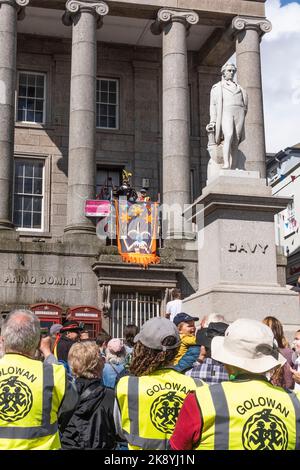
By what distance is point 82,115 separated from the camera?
24.8 m

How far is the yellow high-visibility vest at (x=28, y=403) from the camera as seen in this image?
393 cm

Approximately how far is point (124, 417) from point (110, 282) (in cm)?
1790

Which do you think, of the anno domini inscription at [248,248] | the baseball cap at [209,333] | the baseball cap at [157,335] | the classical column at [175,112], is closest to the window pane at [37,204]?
the classical column at [175,112]

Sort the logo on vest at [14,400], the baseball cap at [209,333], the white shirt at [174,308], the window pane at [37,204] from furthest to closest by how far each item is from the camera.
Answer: the window pane at [37,204], the white shirt at [174,308], the baseball cap at [209,333], the logo on vest at [14,400]

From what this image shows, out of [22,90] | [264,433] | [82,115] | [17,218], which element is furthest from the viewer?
[22,90]

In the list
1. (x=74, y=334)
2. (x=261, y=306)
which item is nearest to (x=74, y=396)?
(x=74, y=334)

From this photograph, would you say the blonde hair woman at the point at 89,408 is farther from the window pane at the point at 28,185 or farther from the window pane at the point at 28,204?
the window pane at the point at 28,185

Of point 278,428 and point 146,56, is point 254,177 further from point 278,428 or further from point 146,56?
point 146,56

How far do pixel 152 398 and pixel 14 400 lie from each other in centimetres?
83

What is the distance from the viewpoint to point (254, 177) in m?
11.6

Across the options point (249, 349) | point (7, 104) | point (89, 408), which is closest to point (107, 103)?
point (7, 104)

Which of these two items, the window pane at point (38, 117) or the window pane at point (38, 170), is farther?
the window pane at point (38, 117)

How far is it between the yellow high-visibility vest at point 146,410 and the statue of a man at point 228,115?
7921mm

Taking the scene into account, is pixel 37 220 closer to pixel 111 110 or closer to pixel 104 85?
pixel 111 110
